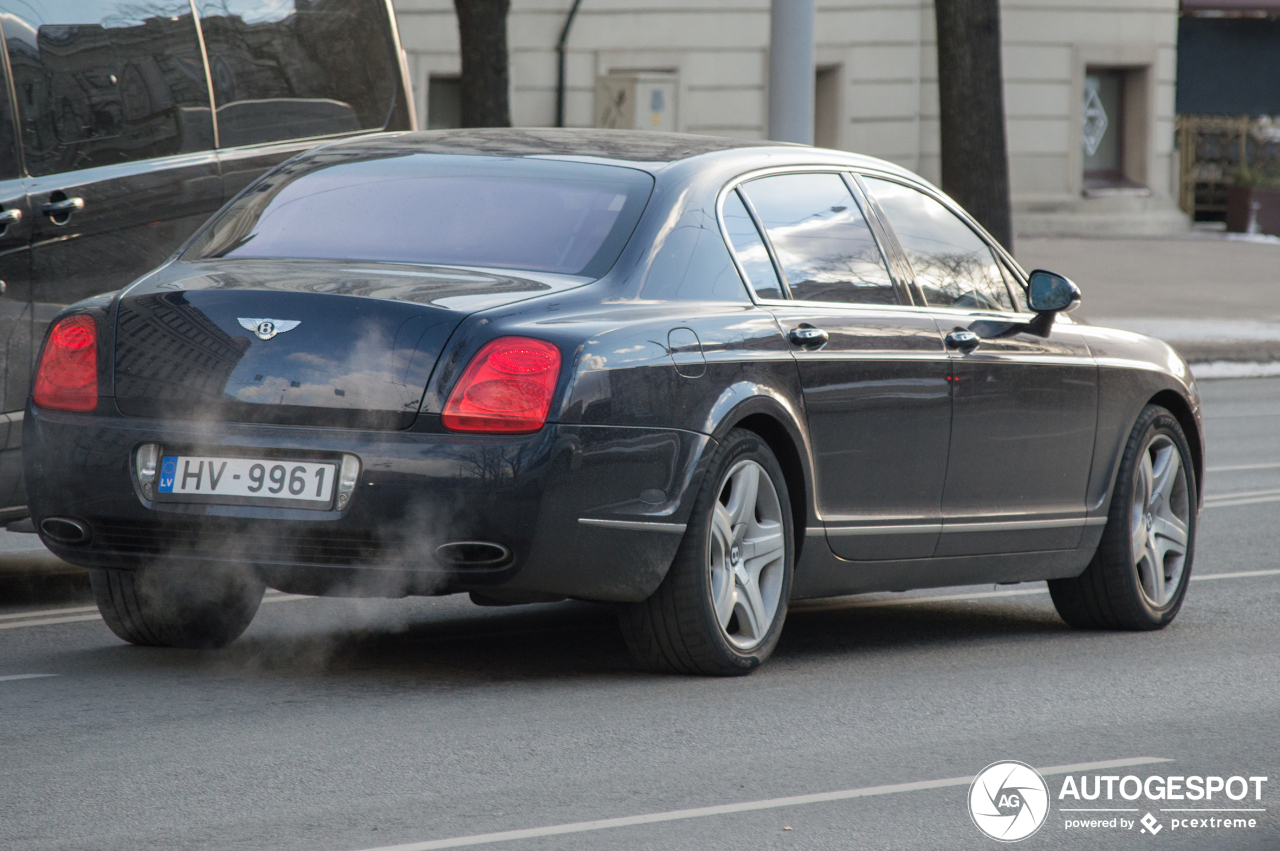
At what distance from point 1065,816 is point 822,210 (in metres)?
2.47

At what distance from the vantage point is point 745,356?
5867mm

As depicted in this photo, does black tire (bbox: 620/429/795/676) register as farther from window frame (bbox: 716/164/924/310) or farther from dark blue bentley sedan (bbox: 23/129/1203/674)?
window frame (bbox: 716/164/924/310)

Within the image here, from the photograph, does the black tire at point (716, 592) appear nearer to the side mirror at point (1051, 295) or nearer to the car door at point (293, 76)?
the side mirror at point (1051, 295)

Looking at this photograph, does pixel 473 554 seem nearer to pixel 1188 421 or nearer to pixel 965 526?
pixel 965 526

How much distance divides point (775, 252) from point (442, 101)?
26.8 m

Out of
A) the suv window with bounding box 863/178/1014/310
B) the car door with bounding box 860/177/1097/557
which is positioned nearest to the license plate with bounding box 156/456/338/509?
the car door with bounding box 860/177/1097/557

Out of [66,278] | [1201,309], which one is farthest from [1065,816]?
[1201,309]

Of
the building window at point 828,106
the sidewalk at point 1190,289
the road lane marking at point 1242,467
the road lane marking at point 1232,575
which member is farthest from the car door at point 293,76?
the building window at point 828,106

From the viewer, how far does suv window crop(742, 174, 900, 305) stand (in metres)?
6.33

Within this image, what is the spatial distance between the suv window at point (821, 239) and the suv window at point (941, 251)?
21 centimetres

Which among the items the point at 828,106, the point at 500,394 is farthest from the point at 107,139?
the point at 828,106

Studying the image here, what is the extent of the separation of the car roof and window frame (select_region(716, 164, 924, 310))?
0.04 meters

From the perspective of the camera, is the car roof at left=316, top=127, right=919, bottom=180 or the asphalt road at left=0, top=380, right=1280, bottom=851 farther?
the car roof at left=316, top=127, right=919, bottom=180

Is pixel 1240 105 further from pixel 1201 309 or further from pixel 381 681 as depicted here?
pixel 381 681
